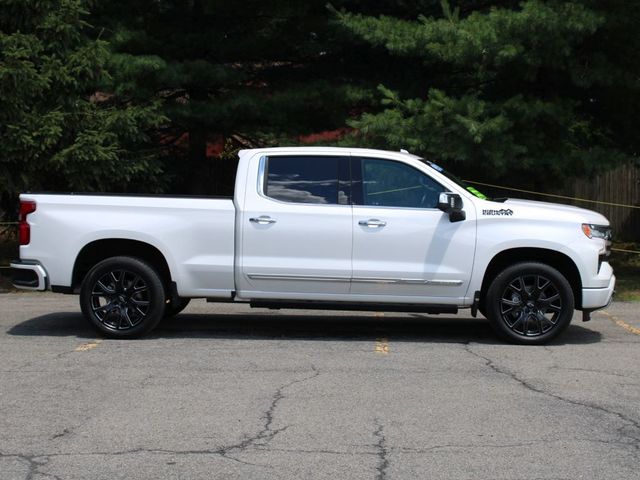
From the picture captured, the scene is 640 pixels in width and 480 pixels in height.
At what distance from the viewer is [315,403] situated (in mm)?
7086

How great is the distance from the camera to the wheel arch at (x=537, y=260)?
9.56 m

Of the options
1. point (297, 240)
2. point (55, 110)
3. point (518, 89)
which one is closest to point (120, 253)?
point (297, 240)

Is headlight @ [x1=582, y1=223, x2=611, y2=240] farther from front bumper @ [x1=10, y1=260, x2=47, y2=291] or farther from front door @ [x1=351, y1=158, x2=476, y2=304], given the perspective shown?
front bumper @ [x1=10, y1=260, x2=47, y2=291]

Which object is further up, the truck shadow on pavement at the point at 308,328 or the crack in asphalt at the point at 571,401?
the crack in asphalt at the point at 571,401

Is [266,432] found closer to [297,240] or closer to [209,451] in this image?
[209,451]

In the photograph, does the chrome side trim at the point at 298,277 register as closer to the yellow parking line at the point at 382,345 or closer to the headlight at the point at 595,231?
the yellow parking line at the point at 382,345

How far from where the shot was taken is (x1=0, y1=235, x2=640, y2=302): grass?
46.6 ft

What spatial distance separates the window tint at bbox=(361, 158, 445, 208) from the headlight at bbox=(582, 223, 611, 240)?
1.48 m

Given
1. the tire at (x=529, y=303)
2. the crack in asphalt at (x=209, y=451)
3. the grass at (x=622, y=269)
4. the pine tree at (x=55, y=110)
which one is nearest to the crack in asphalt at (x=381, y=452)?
the crack in asphalt at (x=209, y=451)

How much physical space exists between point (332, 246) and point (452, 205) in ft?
4.14

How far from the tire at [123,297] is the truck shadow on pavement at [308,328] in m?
0.32

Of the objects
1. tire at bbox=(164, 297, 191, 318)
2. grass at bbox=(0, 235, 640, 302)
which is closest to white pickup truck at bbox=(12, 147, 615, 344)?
tire at bbox=(164, 297, 191, 318)

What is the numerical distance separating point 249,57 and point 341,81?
1.89 metres

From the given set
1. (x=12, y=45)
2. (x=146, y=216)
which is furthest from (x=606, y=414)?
(x=12, y=45)
